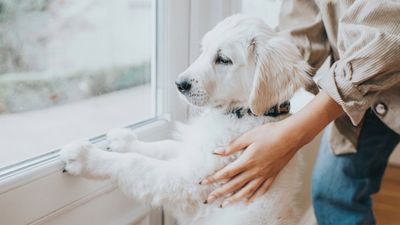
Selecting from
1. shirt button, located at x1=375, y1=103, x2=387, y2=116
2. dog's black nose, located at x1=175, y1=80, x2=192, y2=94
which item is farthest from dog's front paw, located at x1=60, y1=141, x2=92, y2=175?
shirt button, located at x1=375, y1=103, x2=387, y2=116

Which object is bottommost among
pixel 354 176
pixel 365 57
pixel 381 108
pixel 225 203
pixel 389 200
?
pixel 389 200

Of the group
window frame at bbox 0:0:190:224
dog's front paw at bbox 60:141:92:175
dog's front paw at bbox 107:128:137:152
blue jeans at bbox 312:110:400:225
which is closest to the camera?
window frame at bbox 0:0:190:224

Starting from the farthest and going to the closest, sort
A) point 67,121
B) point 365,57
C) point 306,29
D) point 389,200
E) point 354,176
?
point 389,200 → point 354,176 → point 306,29 → point 67,121 → point 365,57

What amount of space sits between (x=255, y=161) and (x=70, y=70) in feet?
1.66

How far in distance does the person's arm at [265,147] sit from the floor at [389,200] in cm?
170

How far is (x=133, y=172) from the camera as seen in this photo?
97cm

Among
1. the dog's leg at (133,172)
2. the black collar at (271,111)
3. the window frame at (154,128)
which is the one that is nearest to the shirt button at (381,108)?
the black collar at (271,111)

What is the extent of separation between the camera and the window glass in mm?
889

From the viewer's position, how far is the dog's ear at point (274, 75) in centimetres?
98

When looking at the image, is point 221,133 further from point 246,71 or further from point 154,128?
point 154,128

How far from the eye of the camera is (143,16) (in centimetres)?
128

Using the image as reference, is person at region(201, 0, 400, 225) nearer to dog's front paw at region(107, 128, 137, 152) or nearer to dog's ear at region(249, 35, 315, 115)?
dog's ear at region(249, 35, 315, 115)

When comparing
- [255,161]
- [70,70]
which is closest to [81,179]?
[70,70]

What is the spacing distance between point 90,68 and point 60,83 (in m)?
0.11
